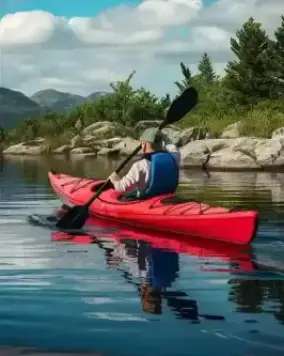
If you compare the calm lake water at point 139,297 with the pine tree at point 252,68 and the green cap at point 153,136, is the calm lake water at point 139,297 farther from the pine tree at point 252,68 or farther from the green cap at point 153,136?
the pine tree at point 252,68

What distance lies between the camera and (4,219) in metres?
11.8

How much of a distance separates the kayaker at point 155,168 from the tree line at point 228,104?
2349 cm

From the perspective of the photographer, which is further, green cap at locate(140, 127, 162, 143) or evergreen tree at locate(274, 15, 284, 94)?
evergreen tree at locate(274, 15, 284, 94)

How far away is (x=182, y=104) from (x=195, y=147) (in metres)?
16.9

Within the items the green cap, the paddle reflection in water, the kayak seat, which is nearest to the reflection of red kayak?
the paddle reflection in water

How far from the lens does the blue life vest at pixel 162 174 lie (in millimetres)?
9812

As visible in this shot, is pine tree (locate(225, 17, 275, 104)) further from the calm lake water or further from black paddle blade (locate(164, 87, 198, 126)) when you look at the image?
the calm lake water

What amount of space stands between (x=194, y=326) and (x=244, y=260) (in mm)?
2711

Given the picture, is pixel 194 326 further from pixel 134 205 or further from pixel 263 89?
pixel 263 89

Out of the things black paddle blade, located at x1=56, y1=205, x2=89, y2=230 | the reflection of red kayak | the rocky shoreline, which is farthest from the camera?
the rocky shoreline

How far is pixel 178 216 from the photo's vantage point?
9.45 meters

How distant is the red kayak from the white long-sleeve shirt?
24cm

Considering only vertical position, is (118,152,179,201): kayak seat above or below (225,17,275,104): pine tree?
below

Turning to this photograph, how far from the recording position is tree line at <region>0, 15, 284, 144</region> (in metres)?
41.4
